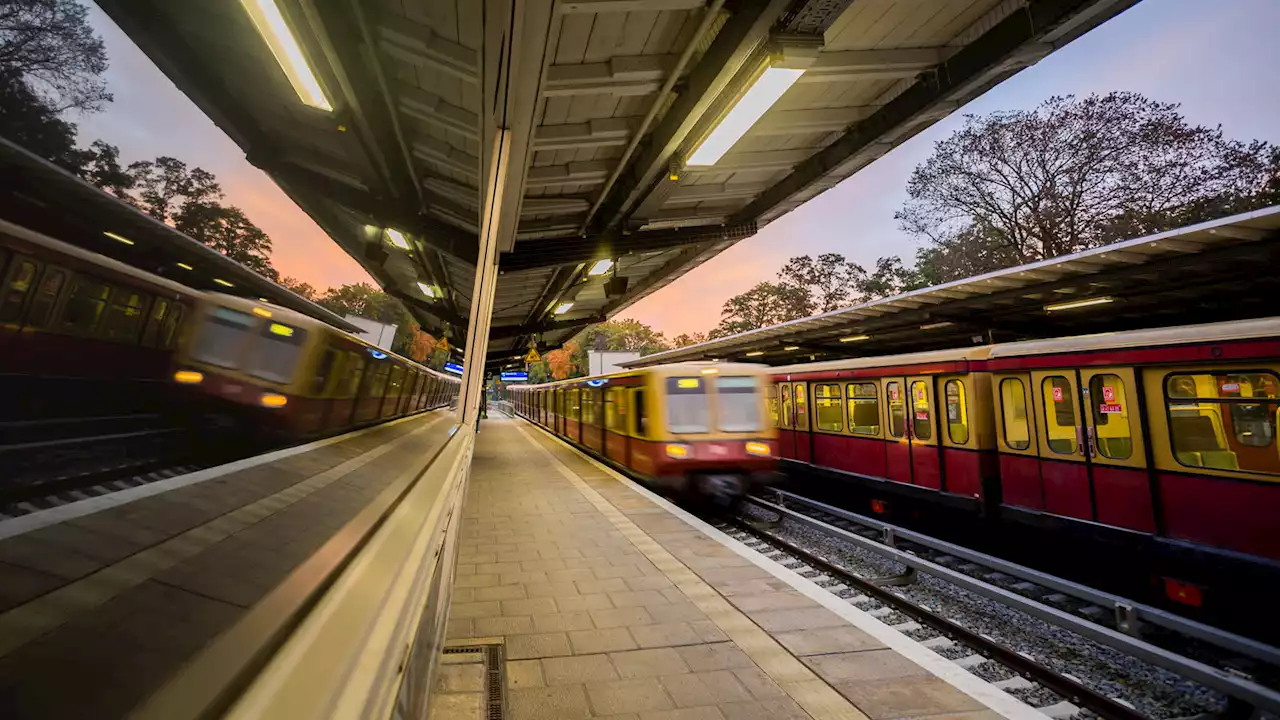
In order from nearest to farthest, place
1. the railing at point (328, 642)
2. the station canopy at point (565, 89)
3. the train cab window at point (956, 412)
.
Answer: the railing at point (328, 642) → the station canopy at point (565, 89) → the train cab window at point (956, 412)

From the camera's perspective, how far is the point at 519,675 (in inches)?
118

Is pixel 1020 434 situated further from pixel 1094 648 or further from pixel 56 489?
pixel 56 489

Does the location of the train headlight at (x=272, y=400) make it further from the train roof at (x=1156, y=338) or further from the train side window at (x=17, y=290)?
the train roof at (x=1156, y=338)

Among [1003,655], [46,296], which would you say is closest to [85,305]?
[46,296]

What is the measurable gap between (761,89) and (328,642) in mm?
3960

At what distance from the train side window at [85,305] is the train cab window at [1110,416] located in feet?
23.4

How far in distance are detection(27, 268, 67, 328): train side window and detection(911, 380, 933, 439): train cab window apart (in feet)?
27.0

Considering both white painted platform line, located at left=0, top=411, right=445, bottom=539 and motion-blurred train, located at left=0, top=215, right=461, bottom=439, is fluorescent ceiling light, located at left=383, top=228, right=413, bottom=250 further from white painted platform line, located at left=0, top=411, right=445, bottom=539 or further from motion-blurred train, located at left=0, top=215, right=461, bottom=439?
white painted platform line, located at left=0, top=411, right=445, bottom=539

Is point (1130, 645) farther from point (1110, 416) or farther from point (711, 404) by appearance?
point (711, 404)

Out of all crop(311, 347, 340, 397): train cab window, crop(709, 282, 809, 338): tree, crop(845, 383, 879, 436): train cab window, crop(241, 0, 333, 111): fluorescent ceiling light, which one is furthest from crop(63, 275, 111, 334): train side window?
crop(709, 282, 809, 338): tree

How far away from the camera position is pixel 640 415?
8.73 metres

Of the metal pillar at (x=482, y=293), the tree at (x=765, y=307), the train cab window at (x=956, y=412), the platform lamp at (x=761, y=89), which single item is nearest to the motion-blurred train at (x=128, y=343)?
the metal pillar at (x=482, y=293)

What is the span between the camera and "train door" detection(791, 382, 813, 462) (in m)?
9.91

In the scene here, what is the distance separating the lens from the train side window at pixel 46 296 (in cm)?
70
